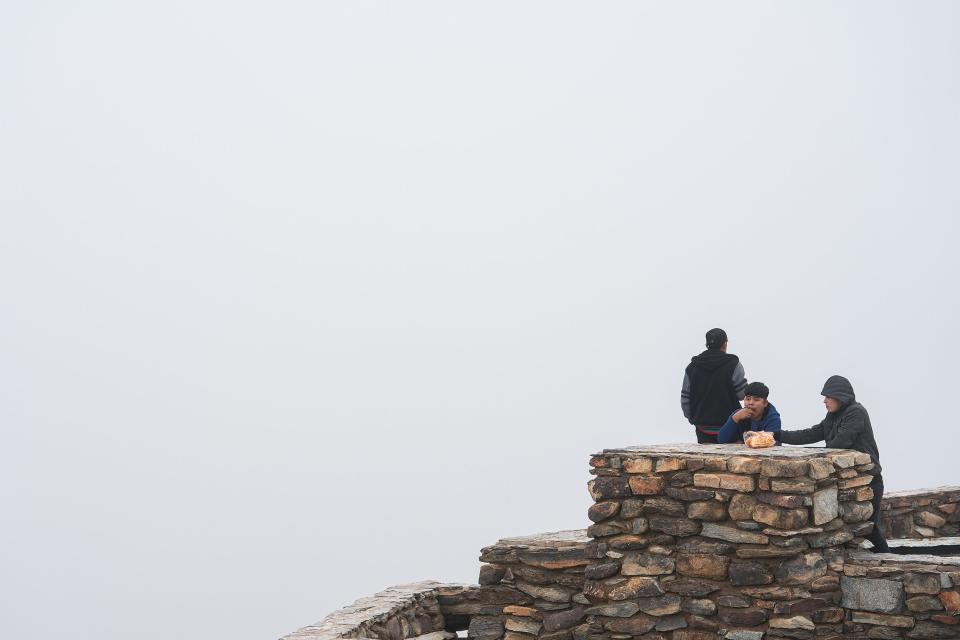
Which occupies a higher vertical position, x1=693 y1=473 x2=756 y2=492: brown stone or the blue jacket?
the blue jacket

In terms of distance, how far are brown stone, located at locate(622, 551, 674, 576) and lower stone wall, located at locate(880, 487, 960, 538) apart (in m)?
4.14

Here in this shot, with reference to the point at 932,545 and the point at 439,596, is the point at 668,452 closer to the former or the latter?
the point at 932,545

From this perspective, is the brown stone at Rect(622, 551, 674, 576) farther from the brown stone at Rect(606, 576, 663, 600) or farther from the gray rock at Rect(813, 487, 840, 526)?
the gray rock at Rect(813, 487, 840, 526)

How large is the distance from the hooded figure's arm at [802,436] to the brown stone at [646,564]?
1.59 meters

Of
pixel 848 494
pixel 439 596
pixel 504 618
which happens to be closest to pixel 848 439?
pixel 848 494

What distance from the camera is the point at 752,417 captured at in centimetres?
952

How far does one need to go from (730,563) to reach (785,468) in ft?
3.27

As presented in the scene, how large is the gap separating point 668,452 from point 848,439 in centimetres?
158

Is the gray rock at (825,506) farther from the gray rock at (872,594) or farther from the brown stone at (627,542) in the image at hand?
the brown stone at (627,542)

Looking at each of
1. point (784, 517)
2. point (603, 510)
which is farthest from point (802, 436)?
point (603, 510)

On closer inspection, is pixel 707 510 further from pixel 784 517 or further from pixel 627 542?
pixel 627 542

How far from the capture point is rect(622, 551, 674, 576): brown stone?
359 inches

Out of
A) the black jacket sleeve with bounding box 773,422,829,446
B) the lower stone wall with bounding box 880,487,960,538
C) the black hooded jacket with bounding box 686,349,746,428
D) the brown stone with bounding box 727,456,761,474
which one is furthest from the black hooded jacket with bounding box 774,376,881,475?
the lower stone wall with bounding box 880,487,960,538

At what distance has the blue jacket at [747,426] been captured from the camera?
9562 mm
